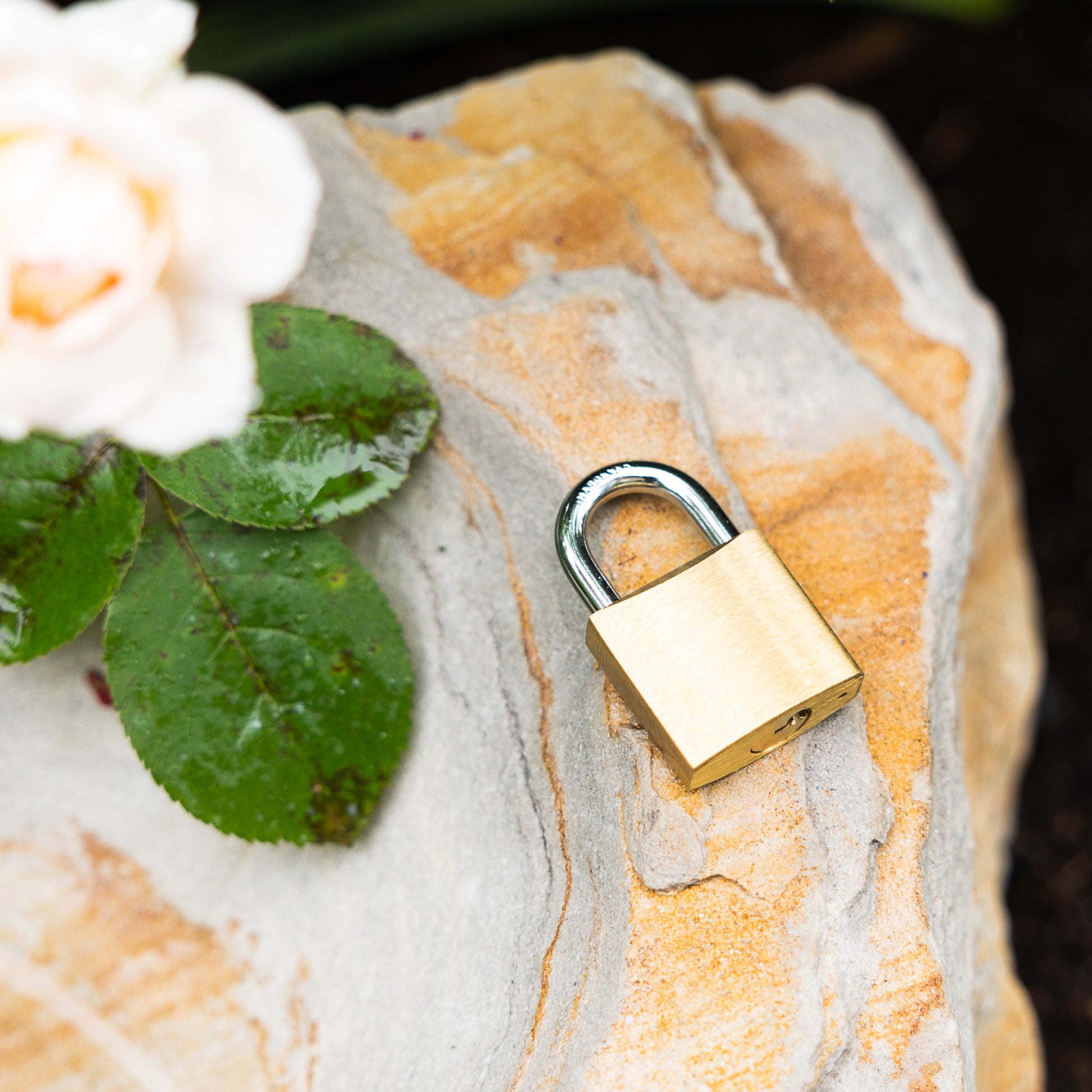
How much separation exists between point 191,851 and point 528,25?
4.22 ft

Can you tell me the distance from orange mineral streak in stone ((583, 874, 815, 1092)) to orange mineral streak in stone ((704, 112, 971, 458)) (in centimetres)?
44

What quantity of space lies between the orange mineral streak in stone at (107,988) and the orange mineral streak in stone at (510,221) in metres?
0.54

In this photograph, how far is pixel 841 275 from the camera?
919mm

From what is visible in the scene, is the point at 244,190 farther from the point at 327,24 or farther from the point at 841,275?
the point at 327,24

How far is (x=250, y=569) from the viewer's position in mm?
680

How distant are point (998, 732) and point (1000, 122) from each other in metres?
1.03

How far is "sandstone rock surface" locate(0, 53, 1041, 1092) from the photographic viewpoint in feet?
2.07

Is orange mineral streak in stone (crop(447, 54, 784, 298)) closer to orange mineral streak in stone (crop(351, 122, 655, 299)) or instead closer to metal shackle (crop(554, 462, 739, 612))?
orange mineral streak in stone (crop(351, 122, 655, 299))

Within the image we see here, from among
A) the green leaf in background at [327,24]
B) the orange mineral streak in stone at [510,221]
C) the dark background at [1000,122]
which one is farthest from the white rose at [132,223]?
the dark background at [1000,122]

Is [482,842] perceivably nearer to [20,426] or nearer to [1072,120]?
[20,426]

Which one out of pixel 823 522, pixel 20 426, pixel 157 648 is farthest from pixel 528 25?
pixel 20 426

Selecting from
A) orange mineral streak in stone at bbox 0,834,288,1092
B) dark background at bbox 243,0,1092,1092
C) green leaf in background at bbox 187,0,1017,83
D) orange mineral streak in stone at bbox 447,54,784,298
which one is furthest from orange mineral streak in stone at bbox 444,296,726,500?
dark background at bbox 243,0,1092,1092

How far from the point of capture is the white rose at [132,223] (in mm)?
387

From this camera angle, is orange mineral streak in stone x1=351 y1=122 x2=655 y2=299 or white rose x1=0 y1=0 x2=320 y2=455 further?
orange mineral streak in stone x1=351 y1=122 x2=655 y2=299
